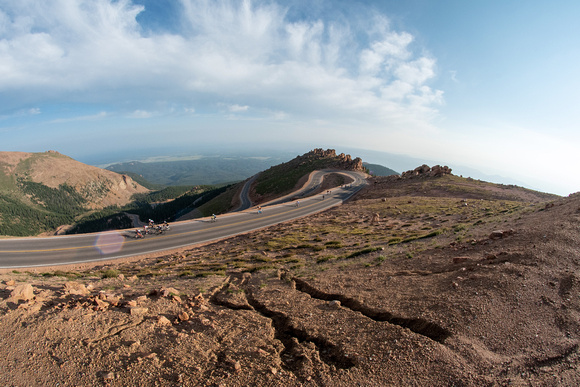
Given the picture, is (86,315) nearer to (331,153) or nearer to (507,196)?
(507,196)

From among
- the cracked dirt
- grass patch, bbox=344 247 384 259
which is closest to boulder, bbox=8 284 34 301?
the cracked dirt

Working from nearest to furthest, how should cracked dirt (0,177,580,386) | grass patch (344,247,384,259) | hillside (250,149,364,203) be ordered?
cracked dirt (0,177,580,386) < grass patch (344,247,384,259) < hillside (250,149,364,203)

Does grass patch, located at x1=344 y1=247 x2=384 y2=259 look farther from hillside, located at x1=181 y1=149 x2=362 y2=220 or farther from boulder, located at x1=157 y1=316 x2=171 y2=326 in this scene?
hillside, located at x1=181 y1=149 x2=362 y2=220

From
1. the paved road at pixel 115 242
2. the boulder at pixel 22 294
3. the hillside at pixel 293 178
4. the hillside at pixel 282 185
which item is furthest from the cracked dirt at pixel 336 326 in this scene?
the hillside at pixel 293 178

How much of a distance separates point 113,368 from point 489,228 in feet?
71.0

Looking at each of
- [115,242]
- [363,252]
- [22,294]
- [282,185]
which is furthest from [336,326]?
[282,185]

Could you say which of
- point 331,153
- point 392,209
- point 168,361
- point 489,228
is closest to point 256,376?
point 168,361

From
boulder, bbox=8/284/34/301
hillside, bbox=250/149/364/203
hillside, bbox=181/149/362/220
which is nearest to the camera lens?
boulder, bbox=8/284/34/301

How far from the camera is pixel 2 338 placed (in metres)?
5.79

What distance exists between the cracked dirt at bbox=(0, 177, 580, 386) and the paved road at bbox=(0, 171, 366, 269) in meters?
14.5

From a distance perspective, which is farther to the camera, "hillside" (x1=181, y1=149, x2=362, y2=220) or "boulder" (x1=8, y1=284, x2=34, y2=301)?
"hillside" (x1=181, y1=149, x2=362, y2=220)

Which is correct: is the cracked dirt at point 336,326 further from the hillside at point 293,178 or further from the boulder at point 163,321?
the hillside at point 293,178

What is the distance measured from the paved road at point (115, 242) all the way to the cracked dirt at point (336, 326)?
1446cm

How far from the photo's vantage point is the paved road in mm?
22000
